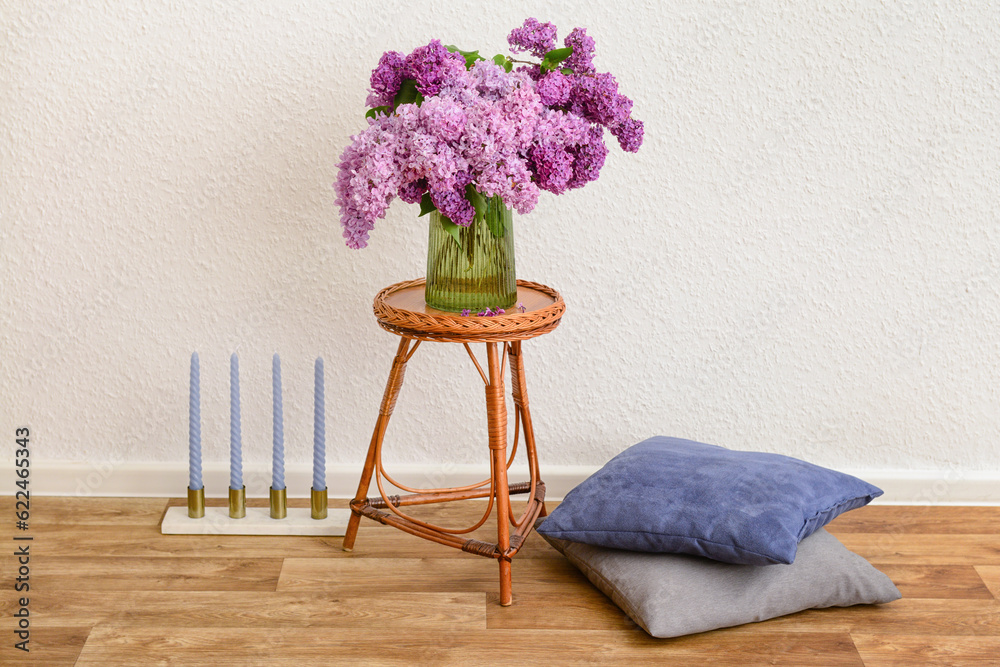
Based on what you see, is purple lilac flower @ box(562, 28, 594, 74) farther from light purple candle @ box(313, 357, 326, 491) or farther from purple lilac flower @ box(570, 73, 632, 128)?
light purple candle @ box(313, 357, 326, 491)

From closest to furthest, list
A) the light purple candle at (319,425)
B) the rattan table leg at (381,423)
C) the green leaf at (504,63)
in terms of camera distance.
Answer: the green leaf at (504,63) < the rattan table leg at (381,423) < the light purple candle at (319,425)

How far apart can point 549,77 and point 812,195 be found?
72 cm

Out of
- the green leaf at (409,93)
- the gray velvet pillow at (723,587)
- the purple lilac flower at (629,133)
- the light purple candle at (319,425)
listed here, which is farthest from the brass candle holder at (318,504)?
the purple lilac flower at (629,133)

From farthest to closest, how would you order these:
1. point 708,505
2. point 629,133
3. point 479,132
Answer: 1. point 708,505
2. point 629,133
3. point 479,132

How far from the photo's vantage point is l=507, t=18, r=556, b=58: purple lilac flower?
1.31 m

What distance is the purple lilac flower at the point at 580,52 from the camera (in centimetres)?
131

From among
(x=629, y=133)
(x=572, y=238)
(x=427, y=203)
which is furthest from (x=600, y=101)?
(x=572, y=238)

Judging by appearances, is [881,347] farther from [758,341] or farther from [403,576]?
[403,576]

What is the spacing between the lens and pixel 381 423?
5.06ft

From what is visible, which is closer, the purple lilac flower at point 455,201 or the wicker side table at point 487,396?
the purple lilac flower at point 455,201

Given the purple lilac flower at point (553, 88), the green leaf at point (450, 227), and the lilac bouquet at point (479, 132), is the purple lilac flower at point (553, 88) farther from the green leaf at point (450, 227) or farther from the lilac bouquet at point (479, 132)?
the green leaf at point (450, 227)

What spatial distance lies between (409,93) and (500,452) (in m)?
0.59

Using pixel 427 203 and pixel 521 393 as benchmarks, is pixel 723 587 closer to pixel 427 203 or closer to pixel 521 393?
pixel 521 393

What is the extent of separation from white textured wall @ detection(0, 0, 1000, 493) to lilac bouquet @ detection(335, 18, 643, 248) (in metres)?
0.38
